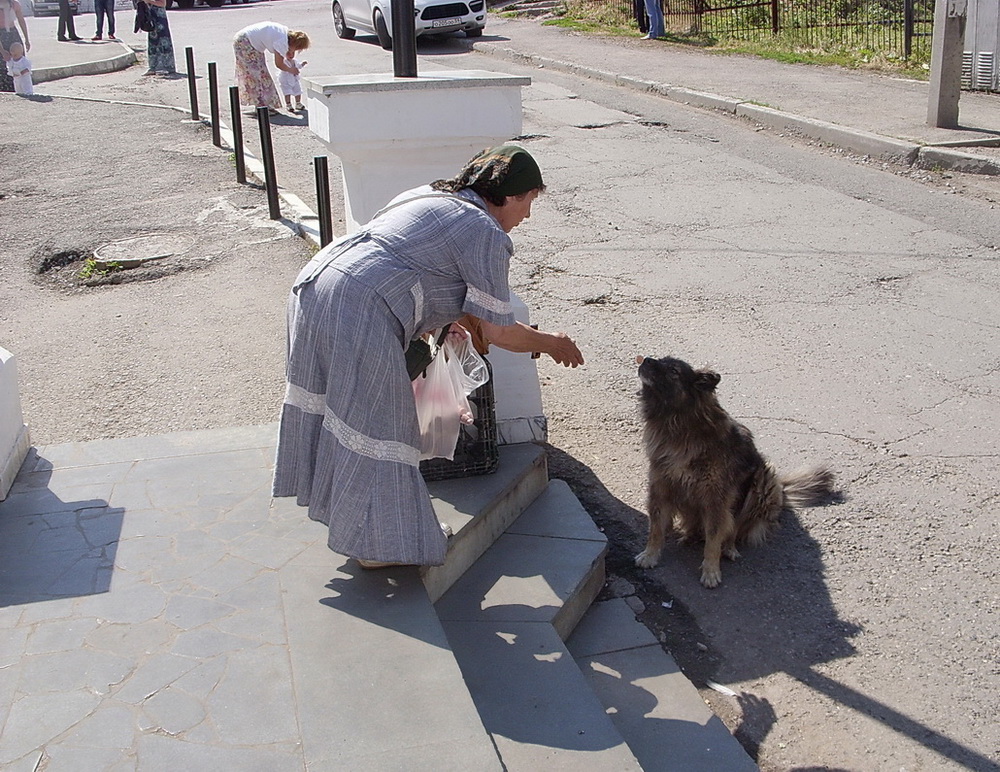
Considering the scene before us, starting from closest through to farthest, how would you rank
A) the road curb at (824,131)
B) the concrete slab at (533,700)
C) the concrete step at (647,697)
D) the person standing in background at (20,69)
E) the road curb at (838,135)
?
the concrete slab at (533,700), the concrete step at (647,697), the road curb at (824,131), the road curb at (838,135), the person standing in background at (20,69)

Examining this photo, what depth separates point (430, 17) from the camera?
69.2 ft

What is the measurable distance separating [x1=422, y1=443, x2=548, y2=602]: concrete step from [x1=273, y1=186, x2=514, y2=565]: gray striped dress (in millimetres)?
331

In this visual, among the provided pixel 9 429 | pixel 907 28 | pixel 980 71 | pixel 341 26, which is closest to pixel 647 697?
pixel 9 429

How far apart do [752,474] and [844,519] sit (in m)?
0.56

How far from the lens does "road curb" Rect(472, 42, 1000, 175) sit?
10320 millimetres

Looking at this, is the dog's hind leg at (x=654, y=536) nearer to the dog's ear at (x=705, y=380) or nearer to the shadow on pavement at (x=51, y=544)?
the dog's ear at (x=705, y=380)

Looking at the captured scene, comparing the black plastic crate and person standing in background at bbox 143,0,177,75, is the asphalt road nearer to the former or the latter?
the black plastic crate

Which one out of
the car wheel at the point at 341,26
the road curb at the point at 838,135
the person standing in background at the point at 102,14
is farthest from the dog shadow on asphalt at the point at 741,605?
the person standing in background at the point at 102,14

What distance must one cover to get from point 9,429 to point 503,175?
2.44 meters

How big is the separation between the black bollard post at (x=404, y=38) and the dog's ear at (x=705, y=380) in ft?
6.29

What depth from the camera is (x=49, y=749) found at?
263cm

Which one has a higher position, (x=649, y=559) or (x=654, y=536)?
(x=654, y=536)

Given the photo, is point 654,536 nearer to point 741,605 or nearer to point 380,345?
point 741,605

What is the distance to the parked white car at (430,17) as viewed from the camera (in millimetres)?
20766
